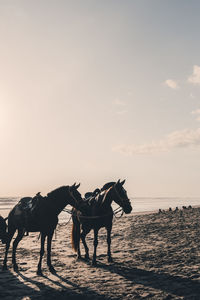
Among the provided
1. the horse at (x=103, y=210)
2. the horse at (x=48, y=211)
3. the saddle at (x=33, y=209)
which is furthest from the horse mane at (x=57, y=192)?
the horse at (x=103, y=210)

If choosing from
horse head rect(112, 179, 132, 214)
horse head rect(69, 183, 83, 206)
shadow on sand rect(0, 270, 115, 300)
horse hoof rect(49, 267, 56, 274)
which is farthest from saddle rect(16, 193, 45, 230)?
horse head rect(112, 179, 132, 214)

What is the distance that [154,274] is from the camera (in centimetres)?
804

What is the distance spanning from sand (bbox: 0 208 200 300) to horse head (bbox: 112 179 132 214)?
1958 mm

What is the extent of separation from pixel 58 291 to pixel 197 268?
4.45 meters

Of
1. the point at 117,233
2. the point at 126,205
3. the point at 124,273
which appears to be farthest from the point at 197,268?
the point at 117,233

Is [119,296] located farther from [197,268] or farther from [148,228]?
[148,228]

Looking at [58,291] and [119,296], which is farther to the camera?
[58,291]

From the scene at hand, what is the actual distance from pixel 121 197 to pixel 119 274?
262 centimetres

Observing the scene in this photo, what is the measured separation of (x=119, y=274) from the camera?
26.5 ft

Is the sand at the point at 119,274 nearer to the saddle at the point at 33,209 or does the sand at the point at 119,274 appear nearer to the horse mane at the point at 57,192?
the saddle at the point at 33,209

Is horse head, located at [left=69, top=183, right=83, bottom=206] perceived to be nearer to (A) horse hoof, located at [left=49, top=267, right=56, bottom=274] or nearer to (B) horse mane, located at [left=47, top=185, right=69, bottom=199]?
(B) horse mane, located at [left=47, top=185, right=69, bottom=199]

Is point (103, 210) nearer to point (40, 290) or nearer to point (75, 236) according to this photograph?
point (75, 236)

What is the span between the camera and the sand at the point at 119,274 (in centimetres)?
653

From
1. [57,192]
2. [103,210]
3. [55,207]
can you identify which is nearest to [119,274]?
[103,210]
